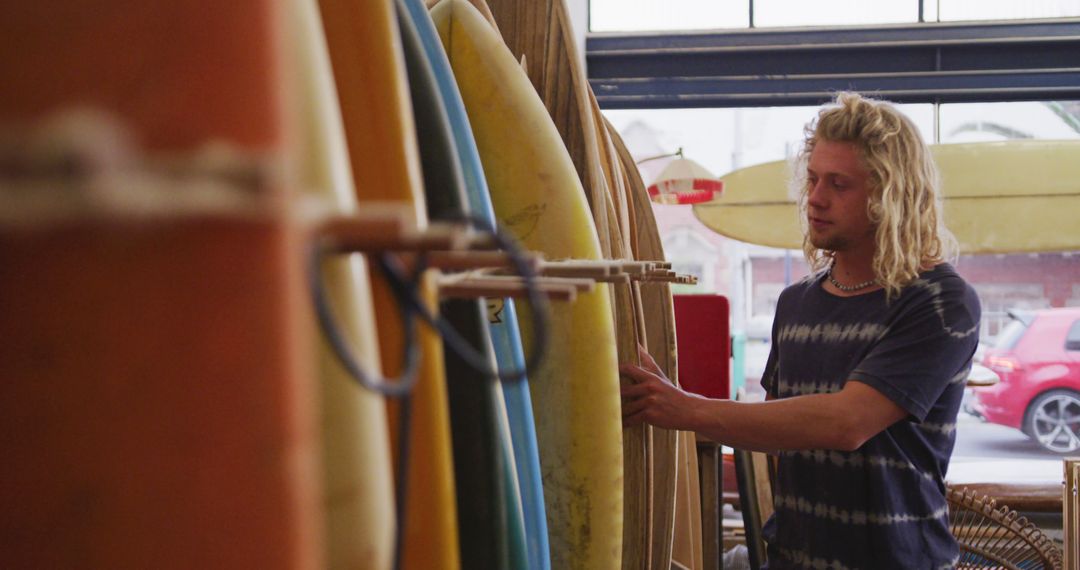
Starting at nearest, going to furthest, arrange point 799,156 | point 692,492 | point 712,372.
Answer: point 799,156 < point 692,492 < point 712,372

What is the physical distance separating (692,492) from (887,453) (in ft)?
2.51

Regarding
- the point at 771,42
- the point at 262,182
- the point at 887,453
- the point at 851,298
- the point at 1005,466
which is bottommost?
the point at 1005,466

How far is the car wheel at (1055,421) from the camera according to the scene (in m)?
4.63

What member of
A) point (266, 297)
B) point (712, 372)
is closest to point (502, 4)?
point (266, 297)

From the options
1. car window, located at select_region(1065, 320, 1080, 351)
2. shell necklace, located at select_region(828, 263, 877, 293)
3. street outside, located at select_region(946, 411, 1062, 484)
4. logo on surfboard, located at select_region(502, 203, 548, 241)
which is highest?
logo on surfboard, located at select_region(502, 203, 548, 241)

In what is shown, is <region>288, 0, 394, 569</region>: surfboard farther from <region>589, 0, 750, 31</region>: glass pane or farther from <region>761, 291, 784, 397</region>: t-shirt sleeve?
<region>589, 0, 750, 31</region>: glass pane

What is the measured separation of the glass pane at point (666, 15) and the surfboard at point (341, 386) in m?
5.07

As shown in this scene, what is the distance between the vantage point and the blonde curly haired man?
60.6 inches

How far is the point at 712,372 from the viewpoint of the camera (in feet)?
8.70

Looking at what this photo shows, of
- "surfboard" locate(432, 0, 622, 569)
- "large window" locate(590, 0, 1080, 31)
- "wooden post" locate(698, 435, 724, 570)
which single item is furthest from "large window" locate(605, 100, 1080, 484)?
"surfboard" locate(432, 0, 622, 569)

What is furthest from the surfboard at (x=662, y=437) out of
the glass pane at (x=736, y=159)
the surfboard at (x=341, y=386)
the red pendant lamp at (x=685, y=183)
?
the glass pane at (x=736, y=159)

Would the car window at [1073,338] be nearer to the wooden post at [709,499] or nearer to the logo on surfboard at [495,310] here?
the wooden post at [709,499]

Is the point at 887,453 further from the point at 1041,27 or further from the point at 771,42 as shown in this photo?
the point at 1041,27

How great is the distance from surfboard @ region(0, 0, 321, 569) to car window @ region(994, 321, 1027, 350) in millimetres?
5212
